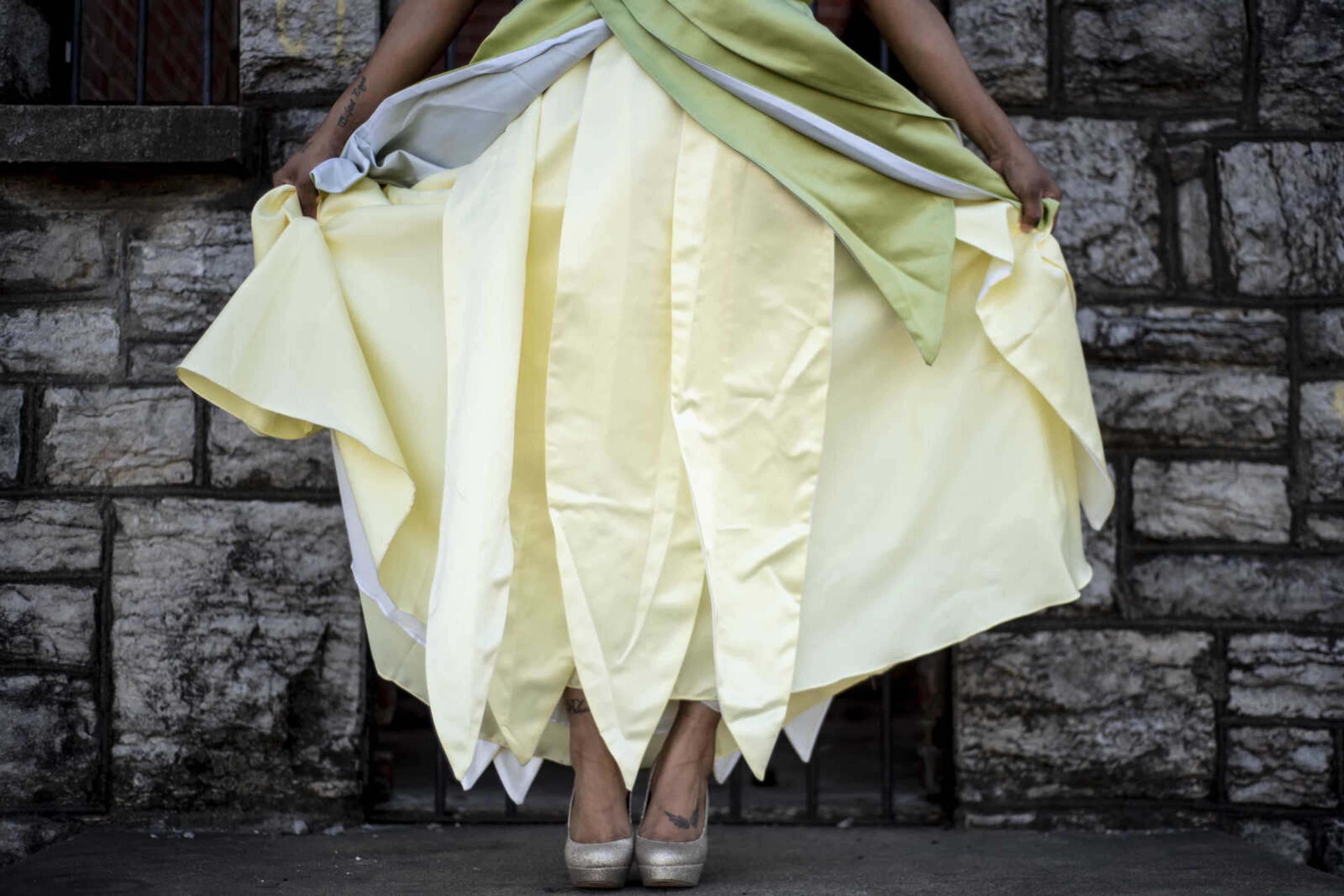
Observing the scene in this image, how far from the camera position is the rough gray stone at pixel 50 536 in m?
2.77

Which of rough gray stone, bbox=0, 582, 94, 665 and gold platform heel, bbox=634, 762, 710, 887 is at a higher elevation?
rough gray stone, bbox=0, 582, 94, 665

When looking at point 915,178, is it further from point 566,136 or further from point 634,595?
point 634,595

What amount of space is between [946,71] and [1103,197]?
0.80 m

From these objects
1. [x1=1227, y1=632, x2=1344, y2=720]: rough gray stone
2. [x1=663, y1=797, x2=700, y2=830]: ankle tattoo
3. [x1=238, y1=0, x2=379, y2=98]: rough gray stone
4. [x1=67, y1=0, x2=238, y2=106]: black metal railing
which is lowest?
[x1=663, y1=797, x2=700, y2=830]: ankle tattoo

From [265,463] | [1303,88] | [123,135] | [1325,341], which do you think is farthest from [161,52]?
[1325,341]

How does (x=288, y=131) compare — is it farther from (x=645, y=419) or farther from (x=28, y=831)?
(x=28, y=831)

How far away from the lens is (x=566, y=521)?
6.34ft

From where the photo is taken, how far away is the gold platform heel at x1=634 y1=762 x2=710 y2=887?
6.40 ft

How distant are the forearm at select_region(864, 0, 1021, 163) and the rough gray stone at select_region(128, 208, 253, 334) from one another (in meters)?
1.46

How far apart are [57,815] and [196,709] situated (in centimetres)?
36

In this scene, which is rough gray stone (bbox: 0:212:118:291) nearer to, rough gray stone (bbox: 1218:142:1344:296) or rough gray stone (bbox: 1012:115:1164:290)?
rough gray stone (bbox: 1012:115:1164:290)

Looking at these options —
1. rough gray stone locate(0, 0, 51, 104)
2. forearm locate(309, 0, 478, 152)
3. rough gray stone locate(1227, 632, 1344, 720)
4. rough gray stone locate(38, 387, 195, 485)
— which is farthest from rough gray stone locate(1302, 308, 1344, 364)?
rough gray stone locate(0, 0, 51, 104)

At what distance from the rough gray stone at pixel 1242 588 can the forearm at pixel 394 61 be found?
1767 mm

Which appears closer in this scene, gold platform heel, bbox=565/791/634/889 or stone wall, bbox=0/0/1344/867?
gold platform heel, bbox=565/791/634/889
